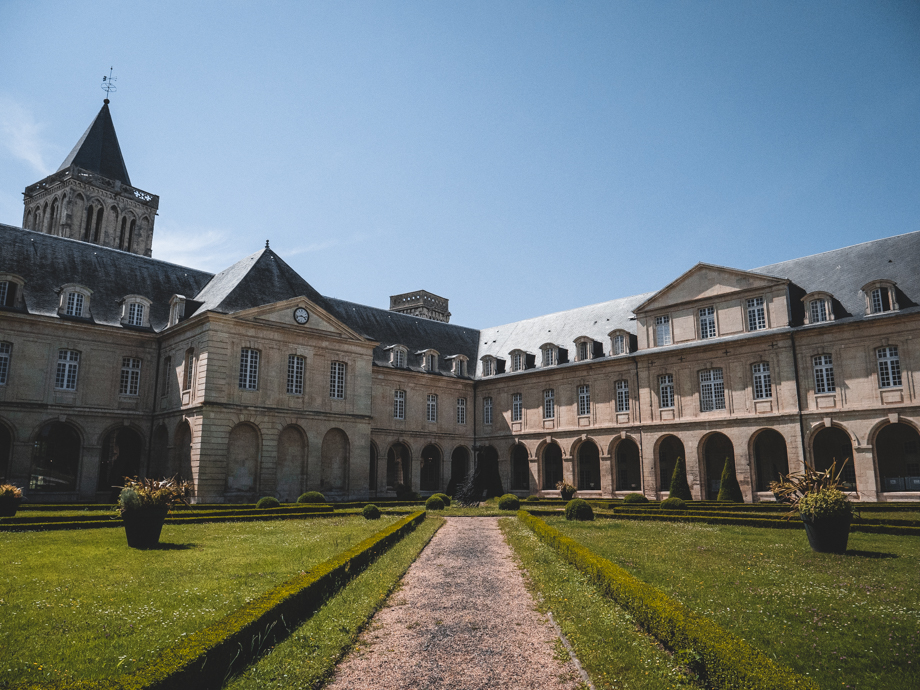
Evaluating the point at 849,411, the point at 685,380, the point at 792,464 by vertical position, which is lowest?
the point at 792,464

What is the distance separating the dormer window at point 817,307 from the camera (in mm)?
28141

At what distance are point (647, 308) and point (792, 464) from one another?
10591 millimetres

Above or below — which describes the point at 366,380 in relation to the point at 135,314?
below

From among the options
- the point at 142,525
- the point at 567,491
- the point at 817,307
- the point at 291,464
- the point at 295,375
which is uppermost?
the point at 817,307

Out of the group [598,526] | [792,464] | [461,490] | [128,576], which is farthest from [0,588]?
[792,464]

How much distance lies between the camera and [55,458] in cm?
2802

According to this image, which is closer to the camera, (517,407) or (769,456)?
(769,456)

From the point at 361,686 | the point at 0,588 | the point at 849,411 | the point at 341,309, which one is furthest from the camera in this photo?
the point at 341,309

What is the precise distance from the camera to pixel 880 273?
28.0m

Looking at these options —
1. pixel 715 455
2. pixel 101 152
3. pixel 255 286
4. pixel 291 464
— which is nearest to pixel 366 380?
pixel 291 464

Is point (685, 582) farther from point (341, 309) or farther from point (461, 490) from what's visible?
point (341, 309)

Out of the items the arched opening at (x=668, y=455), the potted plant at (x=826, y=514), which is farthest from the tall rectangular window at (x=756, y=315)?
the potted plant at (x=826, y=514)

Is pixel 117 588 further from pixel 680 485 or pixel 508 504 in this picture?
pixel 680 485

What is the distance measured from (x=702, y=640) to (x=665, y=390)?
28763mm
